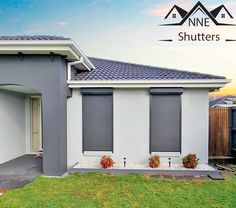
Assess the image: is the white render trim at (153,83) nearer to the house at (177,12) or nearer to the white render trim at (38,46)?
the white render trim at (38,46)

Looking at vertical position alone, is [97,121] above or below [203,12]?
below

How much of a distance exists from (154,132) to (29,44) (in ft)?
20.4

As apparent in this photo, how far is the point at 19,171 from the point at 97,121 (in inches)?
153

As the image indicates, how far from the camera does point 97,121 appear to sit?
9828 millimetres

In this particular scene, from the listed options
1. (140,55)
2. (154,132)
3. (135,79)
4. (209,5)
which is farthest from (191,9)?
(154,132)

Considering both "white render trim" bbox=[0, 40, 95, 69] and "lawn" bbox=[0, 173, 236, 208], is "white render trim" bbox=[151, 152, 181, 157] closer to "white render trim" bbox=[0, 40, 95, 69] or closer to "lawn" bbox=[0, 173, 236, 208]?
"lawn" bbox=[0, 173, 236, 208]

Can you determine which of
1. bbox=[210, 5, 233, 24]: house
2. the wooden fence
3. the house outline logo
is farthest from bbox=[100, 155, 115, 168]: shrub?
bbox=[210, 5, 233, 24]: house

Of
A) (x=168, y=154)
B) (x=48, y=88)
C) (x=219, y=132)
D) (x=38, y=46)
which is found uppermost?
(x=38, y=46)

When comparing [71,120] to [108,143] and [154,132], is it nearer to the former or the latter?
[108,143]

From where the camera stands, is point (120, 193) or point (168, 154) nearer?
point (120, 193)

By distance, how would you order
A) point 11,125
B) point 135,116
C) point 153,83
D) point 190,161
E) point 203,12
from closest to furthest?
point 190,161 → point 153,83 → point 135,116 → point 11,125 → point 203,12

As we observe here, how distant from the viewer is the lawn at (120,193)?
596 cm

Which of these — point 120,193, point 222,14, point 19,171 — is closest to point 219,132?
point 120,193

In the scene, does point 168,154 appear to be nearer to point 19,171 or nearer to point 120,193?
point 120,193
